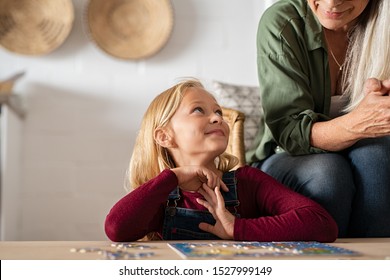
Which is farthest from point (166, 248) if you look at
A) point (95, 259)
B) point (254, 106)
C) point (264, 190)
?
point (254, 106)

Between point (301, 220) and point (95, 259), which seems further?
point (301, 220)

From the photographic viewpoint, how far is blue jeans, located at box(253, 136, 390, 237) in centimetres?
137

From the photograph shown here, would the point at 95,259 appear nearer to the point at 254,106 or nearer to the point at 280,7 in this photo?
the point at 280,7

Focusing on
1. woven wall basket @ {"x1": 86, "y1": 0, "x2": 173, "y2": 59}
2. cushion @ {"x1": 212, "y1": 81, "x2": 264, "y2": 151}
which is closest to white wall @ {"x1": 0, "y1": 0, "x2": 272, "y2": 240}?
woven wall basket @ {"x1": 86, "y1": 0, "x2": 173, "y2": 59}

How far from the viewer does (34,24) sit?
284cm

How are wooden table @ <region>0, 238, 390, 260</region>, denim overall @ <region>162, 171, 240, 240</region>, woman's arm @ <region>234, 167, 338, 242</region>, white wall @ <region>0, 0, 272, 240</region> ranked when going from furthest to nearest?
white wall @ <region>0, 0, 272, 240</region> < denim overall @ <region>162, 171, 240, 240</region> < woman's arm @ <region>234, 167, 338, 242</region> < wooden table @ <region>0, 238, 390, 260</region>

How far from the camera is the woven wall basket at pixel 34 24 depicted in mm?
2789

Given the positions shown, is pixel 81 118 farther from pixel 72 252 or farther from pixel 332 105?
pixel 72 252

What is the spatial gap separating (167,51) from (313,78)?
4.66 ft

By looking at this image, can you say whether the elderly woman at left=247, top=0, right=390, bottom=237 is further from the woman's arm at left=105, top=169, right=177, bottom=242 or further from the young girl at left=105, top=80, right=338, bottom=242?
the woman's arm at left=105, top=169, right=177, bottom=242

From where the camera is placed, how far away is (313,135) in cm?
144

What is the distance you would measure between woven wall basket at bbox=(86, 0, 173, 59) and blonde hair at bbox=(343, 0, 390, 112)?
1.43 m

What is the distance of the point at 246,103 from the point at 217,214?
0.97 metres

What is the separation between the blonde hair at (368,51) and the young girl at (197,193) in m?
0.39
